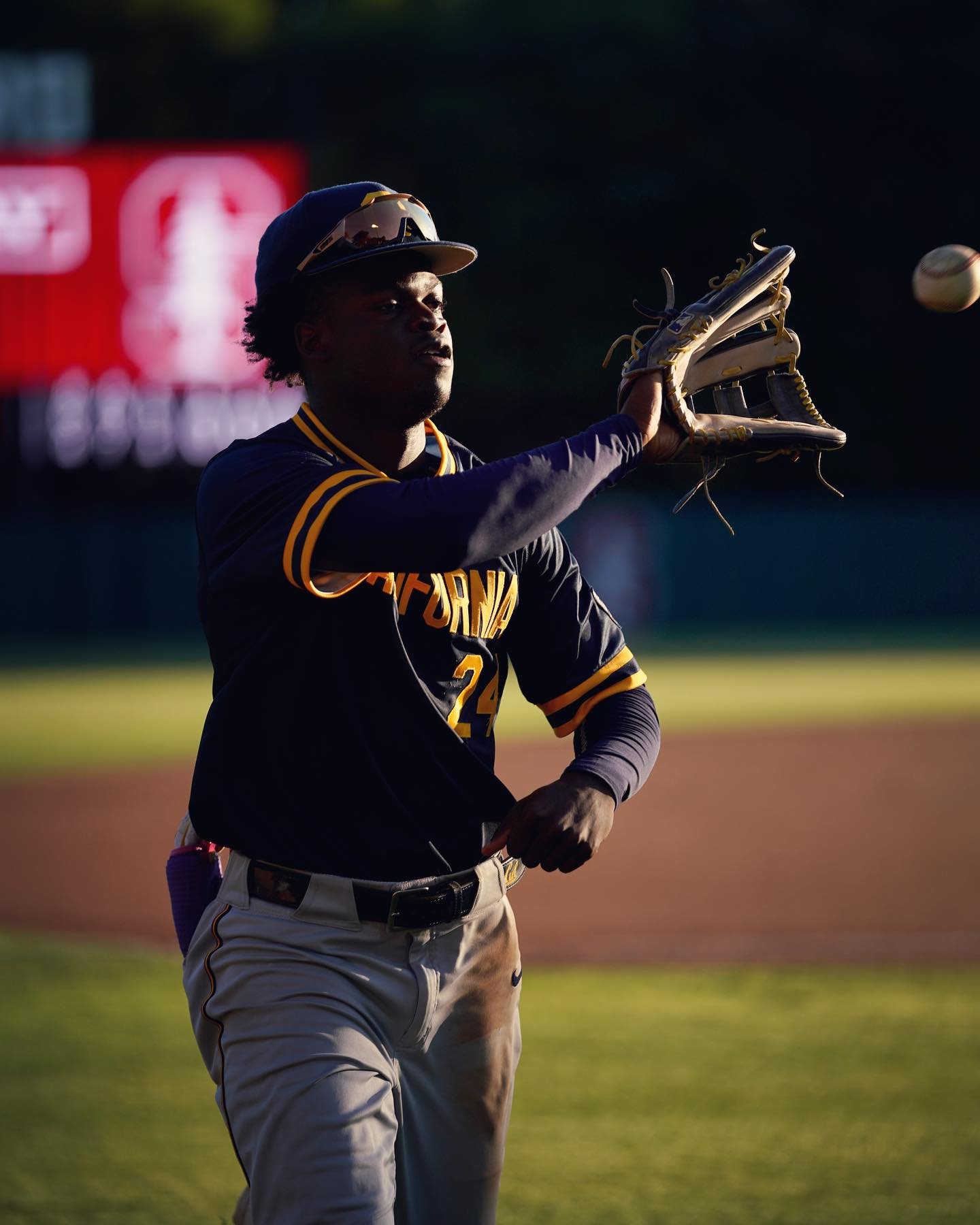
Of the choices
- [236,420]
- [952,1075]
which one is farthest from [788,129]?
[952,1075]

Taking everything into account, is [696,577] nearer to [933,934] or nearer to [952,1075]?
[933,934]

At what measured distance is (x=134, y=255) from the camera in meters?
21.7

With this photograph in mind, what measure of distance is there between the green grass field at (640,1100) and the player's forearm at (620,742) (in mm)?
1785

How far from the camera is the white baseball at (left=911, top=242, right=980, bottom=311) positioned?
301cm

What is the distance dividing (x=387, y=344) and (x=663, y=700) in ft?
52.9

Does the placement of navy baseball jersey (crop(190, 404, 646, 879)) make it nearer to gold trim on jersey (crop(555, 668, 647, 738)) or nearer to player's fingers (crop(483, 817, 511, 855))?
player's fingers (crop(483, 817, 511, 855))

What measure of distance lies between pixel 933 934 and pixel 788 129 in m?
31.6

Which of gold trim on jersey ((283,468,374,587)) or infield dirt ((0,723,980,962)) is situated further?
infield dirt ((0,723,980,962))

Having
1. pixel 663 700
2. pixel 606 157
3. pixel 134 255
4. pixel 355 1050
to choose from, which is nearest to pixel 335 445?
pixel 355 1050

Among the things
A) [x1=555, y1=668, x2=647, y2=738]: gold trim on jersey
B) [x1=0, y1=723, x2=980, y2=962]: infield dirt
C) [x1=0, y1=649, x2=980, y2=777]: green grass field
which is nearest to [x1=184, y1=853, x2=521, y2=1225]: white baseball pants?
[x1=555, y1=668, x2=647, y2=738]: gold trim on jersey

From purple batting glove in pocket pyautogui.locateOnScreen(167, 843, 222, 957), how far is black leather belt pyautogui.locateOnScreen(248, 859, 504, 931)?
178mm

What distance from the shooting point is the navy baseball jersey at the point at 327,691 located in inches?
102

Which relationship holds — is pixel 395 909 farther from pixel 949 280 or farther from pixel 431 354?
pixel 949 280

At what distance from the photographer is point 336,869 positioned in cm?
263
